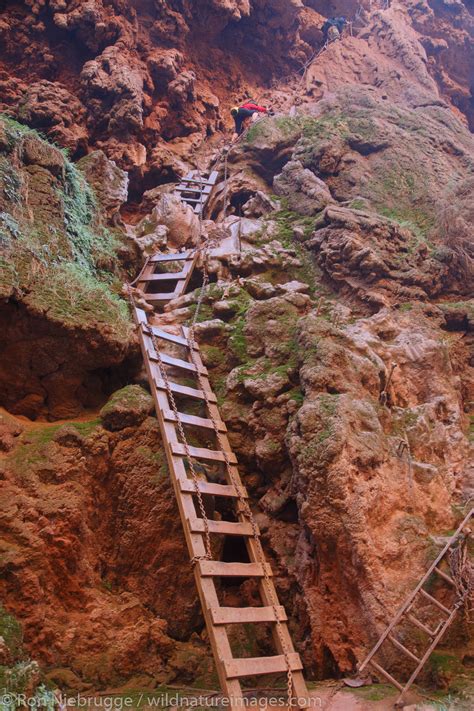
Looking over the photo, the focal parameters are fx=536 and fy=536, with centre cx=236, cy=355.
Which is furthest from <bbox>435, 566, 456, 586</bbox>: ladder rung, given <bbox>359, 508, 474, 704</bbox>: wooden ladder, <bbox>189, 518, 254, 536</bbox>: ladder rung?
<bbox>189, 518, 254, 536</bbox>: ladder rung

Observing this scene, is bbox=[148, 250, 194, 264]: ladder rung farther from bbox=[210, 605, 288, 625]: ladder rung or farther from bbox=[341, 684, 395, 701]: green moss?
bbox=[341, 684, 395, 701]: green moss

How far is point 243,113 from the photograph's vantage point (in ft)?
59.1

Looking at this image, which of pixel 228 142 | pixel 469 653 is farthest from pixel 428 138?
pixel 469 653

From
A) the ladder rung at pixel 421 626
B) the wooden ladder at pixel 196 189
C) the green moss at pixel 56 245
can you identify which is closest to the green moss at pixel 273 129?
the wooden ladder at pixel 196 189

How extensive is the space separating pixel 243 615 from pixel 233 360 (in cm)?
402

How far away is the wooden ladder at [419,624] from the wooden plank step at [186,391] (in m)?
3.64

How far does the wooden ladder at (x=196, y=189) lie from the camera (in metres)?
14.4

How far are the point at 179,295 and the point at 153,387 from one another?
350 centimetres

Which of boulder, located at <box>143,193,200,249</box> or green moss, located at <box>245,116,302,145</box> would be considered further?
A: green moss, located at <box>245,116,302,145</box>

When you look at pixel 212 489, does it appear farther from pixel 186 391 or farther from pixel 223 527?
pixel 186 391

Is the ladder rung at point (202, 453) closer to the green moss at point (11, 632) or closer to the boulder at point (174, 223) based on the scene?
the green moss at point (11, 632)

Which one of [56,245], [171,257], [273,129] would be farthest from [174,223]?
[273,129]

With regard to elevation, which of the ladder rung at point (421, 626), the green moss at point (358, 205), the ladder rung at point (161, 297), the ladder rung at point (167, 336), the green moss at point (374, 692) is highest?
the green moss at point (358, 205)

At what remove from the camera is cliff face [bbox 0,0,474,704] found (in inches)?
228
